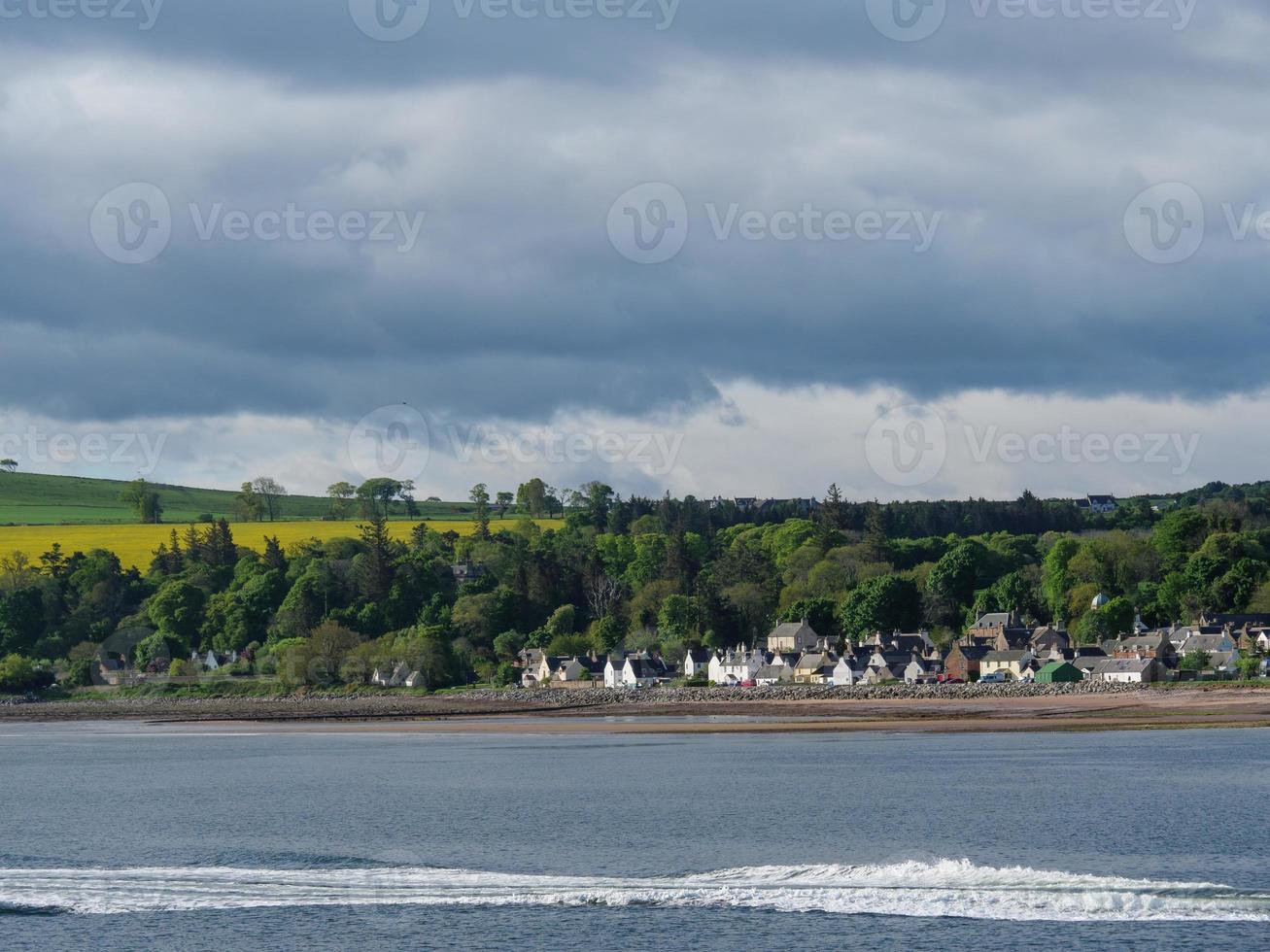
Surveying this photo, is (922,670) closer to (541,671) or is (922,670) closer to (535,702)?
(535,702)

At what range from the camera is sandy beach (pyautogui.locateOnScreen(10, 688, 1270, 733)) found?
83.2 metres

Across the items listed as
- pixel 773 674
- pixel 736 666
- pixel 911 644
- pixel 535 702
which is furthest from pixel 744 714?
pixel 911 644

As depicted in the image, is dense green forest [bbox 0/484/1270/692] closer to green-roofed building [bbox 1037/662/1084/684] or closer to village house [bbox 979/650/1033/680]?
village house [bbox 979/650/1033/680]

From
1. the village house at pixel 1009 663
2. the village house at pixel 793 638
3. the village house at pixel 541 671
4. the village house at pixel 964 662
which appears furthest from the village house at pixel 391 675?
the village house at pixel 1009 663

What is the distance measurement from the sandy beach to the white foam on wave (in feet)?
155

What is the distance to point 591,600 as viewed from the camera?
605 ft

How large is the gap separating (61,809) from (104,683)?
131m

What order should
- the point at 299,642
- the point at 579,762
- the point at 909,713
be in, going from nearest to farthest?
the point at 579,762, the point at 909,713, the point at 299,642

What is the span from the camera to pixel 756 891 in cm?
3212

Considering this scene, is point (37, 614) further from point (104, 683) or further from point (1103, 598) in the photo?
point (1103, 598)

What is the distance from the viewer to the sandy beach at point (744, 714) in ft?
273

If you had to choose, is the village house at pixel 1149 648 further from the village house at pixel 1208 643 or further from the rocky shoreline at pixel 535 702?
the rocky shoreline at pixel 535 702

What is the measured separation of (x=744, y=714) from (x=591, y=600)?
3247 inches

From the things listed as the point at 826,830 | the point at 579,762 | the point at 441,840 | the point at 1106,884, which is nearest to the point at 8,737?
the point at 579,762
